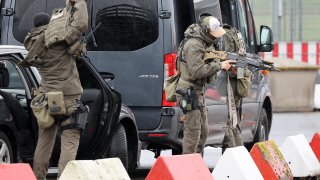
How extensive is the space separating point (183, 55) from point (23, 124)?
7.16ft

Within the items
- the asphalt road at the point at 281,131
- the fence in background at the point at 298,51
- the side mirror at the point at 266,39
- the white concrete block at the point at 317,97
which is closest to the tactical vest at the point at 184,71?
the asphalt road at the point at 281,131

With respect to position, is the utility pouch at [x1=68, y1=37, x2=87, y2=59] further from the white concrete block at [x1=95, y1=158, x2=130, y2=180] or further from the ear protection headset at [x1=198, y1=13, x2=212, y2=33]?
the white concrete block at [x1=95, y1=158, x2=130, y2=180]

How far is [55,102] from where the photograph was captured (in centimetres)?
980

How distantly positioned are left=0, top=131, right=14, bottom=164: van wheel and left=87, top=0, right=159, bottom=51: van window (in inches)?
111

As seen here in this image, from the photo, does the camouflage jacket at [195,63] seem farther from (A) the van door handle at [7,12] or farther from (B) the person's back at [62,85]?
(A) the van door handle at [7,12]

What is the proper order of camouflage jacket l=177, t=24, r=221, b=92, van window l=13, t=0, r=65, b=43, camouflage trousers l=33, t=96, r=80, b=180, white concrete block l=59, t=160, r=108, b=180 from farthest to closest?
1. van window l=13, t=0, r=65, b=43
2. camouflage jacket l=177, t=24, r=221, b=92
3. camouflage trousers l=33, t=96, r=80, b=180
4. white concrete block l=59, t=160, r=108, b=180

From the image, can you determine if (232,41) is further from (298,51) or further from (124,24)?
(298,51)

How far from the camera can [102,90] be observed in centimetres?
1115

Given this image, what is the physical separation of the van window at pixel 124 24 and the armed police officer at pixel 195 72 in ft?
2.46

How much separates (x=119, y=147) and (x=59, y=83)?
1609mm

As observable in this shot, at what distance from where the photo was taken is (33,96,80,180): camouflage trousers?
9898 millimetres

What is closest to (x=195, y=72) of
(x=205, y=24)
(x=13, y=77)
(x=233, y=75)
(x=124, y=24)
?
(x=205, y=24)

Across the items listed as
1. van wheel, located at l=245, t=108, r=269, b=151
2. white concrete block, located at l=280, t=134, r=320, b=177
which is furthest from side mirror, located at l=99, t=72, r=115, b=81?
van wheel, located at l=245, t=108, r=269, b=151

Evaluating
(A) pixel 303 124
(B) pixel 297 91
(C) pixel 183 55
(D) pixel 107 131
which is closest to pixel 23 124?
(D) pixel 107 131
